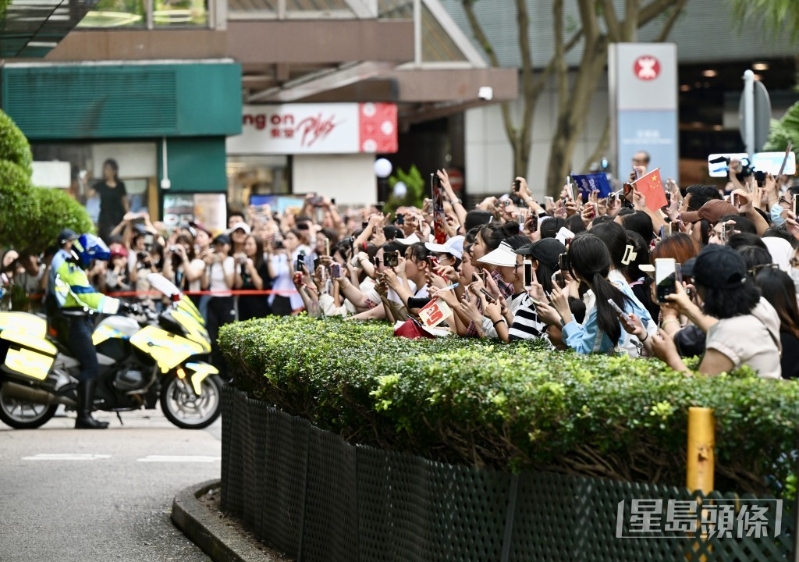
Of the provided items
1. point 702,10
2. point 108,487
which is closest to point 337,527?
point 108,487

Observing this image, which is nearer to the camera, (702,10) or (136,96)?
(136,96)

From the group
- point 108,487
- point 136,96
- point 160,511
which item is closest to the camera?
point 160,511

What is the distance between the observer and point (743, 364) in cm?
581

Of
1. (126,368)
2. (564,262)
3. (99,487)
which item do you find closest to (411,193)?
(126,368)

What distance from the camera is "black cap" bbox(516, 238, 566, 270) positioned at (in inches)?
334

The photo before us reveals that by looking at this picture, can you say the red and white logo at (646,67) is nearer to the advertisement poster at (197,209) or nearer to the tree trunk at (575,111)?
the advertisement poster at (197,209)

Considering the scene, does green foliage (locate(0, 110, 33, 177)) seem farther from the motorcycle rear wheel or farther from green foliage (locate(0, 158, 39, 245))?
the motorcycle rear wheel

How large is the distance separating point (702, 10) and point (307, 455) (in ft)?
131

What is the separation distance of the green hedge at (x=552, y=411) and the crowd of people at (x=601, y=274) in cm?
24

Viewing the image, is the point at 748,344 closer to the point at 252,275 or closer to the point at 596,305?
the point at 596,305

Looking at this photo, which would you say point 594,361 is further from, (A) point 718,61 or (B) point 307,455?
(A) point 718,61

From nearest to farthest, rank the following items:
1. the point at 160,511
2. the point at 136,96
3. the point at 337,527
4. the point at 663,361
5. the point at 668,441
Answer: the point at 668,441 → the point at 663,361 → the point at 337,527 → the point at 160,511 → the point at 136,96

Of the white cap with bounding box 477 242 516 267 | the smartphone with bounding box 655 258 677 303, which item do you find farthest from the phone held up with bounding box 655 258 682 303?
the white cap with bounding box 477 242 516 267

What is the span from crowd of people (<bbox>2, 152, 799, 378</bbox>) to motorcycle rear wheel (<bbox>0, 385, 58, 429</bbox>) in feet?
11.8
